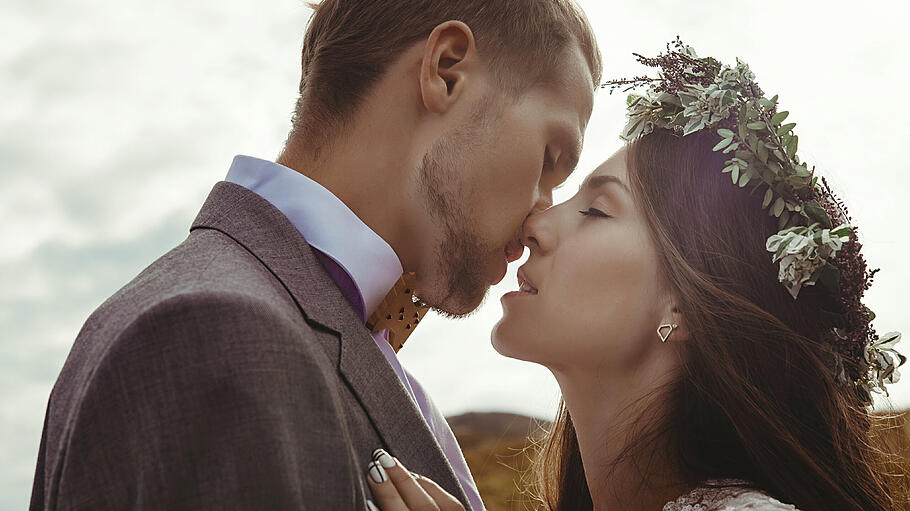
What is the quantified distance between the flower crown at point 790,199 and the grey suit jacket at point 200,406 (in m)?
1.53

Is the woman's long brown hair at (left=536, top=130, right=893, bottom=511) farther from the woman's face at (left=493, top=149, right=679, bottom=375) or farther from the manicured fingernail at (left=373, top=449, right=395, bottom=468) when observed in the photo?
the manicured fingernail at (left=373, top=449, right=395, bottom=468)

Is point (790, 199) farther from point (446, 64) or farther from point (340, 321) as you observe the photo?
point (340, 321)

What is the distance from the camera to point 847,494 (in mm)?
2479

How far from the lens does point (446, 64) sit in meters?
2.38

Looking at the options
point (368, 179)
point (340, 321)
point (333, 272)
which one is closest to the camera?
point (340, 321)

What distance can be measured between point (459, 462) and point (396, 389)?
88 cm

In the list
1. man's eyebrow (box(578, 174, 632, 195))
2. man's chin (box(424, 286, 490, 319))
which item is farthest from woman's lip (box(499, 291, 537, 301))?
man's eyebrow (box(578, 174, 632, 195))

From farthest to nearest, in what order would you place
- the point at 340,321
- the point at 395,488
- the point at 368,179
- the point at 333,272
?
the point at 368,179 < the point at 333,272 < the point at 340,321 < the point at 395,488

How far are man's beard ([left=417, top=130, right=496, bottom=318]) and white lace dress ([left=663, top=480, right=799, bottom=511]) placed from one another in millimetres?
854

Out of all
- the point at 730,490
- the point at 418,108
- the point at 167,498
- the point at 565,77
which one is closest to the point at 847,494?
the point at 730,490

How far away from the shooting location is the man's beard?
91.7 inches

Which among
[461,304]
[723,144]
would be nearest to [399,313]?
[461,304]

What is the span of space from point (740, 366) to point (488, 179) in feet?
3.05

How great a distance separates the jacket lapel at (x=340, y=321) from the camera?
1.72 meters
